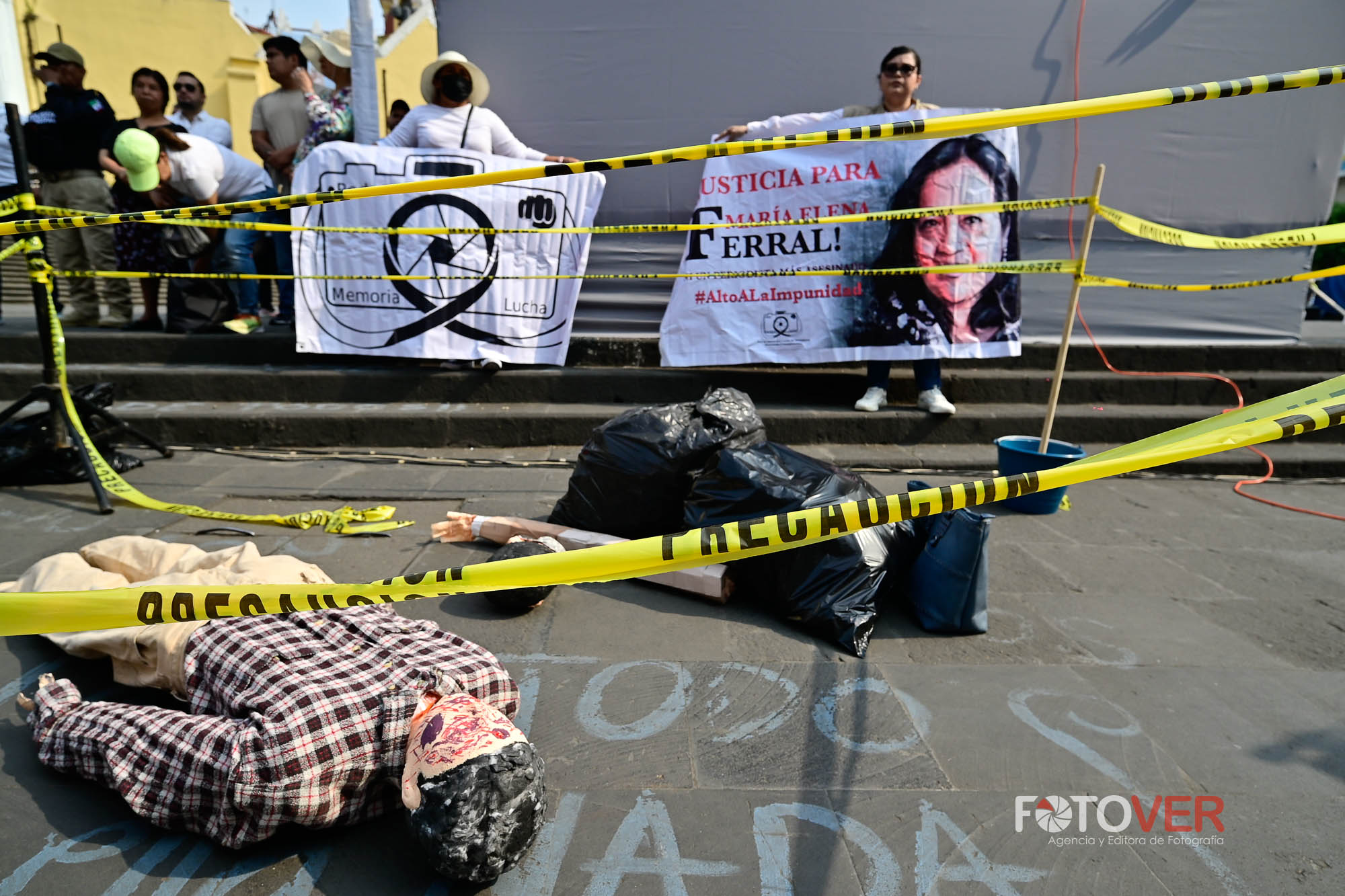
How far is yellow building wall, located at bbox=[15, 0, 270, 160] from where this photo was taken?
13.6 meters

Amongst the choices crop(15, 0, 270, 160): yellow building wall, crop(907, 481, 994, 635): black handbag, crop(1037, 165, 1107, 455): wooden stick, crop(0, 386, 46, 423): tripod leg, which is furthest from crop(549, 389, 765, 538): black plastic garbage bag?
crop(15, 0, 270, 160): yellow building wall

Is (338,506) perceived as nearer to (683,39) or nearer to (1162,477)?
(683,39)

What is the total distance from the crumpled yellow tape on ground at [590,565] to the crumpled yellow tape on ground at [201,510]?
7.37ft

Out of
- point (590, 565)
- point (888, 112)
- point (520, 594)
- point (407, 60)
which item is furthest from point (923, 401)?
point (407, 60)

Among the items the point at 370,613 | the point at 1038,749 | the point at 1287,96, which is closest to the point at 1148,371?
the point at 1287,96

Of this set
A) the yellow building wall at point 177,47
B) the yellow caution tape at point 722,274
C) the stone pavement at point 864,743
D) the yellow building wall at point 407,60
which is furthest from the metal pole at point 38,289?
the yellow building wall at point 407,60

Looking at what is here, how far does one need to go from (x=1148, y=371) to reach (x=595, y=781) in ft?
19.3

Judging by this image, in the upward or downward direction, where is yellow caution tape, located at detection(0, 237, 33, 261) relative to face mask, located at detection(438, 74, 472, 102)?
downward

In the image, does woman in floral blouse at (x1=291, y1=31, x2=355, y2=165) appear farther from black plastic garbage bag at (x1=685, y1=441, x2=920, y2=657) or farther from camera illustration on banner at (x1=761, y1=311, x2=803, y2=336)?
black plastic garbage bag at (x1=685, y1=441, x2=920, y2=657)

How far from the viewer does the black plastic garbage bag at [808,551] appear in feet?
8.57

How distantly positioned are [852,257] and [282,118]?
4776mm

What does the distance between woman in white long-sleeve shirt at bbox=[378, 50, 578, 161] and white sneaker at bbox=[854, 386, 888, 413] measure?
2.95m

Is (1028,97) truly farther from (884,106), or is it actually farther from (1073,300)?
(1073,300)

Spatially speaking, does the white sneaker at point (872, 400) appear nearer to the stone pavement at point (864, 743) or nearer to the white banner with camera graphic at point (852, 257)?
the white banner with camera graphic at point (852, 257)
